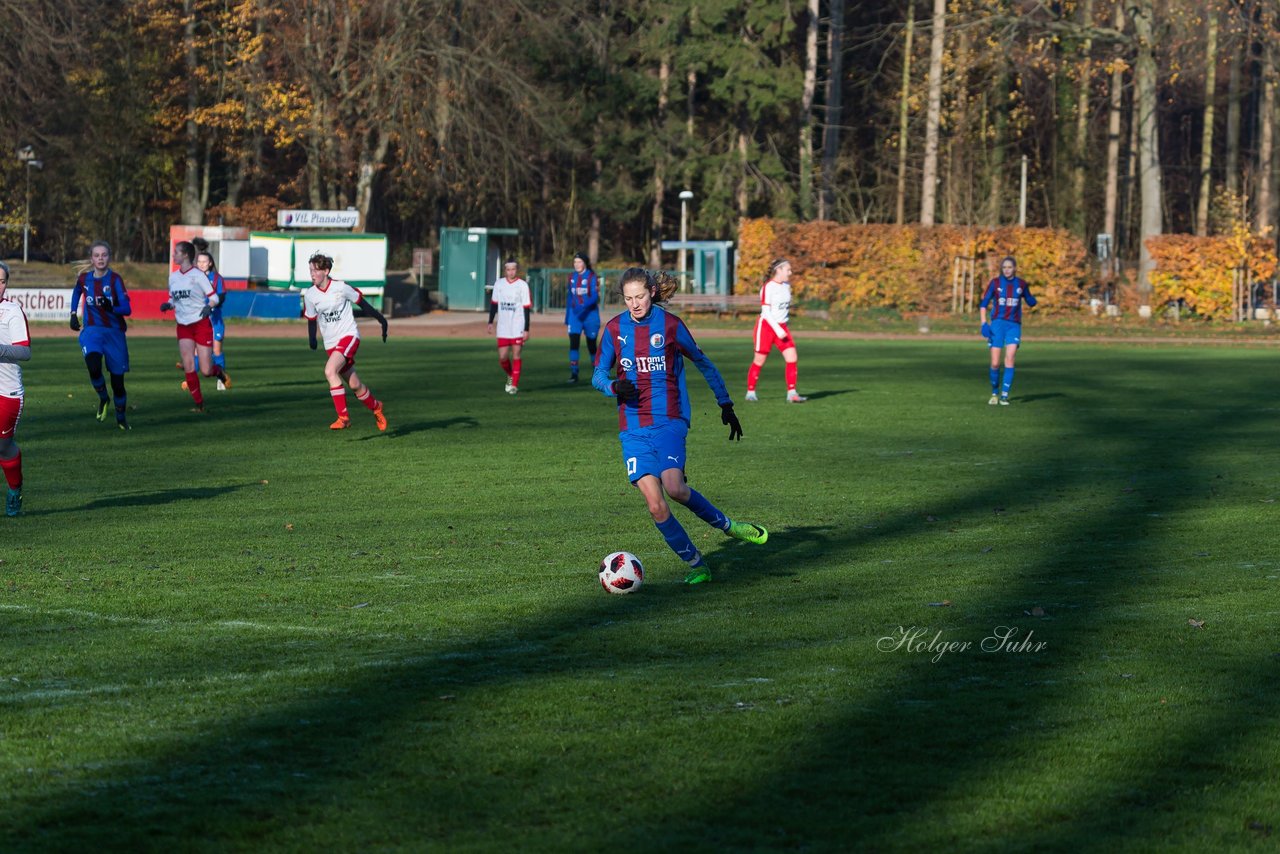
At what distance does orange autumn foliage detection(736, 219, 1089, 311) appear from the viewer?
1914 inches

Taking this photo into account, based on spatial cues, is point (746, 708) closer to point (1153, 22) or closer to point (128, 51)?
point (1153, 22)

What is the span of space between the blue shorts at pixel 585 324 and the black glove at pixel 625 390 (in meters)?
16.9

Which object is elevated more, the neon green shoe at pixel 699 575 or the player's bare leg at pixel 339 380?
the player's bare leg at pixel 339 380

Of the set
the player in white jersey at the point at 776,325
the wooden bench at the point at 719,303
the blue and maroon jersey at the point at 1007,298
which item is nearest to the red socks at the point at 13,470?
the player in white jersey at the point at 776,325

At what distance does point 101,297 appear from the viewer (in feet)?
61.5

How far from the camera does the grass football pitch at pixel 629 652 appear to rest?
5578 mm

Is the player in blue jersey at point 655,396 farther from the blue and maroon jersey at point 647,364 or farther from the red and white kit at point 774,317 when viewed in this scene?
the red and white kit at point 774,317

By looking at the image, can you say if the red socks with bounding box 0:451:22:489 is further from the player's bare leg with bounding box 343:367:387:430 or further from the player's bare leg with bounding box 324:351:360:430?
the player's bare leg with bounding box 343:367:387:430

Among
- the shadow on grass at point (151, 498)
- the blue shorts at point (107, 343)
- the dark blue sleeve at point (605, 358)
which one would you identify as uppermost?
the dark blue sleeve at point (605, 358)

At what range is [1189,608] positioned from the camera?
9156 mm

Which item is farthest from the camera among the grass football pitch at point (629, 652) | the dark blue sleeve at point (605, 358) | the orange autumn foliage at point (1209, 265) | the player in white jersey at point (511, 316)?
the orange autumn foliage at point (1209, 265)

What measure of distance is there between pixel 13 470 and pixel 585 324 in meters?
15.2

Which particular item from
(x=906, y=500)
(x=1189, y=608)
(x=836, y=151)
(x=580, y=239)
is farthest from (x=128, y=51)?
(x=1189, y=608)

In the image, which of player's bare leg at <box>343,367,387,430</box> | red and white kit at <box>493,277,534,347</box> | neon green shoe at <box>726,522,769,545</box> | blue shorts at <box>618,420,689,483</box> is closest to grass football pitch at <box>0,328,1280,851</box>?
neon green shoe at <box>726,522,769,545</box>
